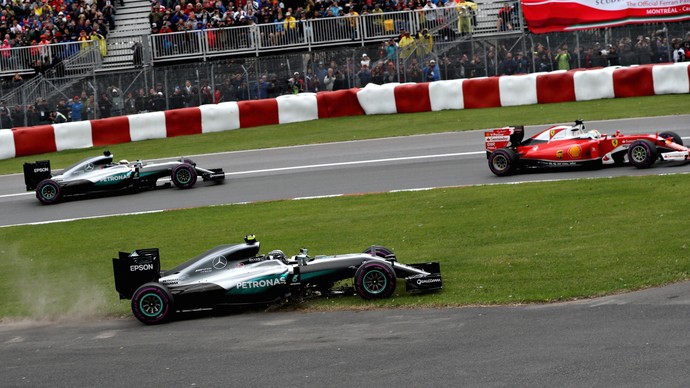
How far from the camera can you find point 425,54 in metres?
31.6

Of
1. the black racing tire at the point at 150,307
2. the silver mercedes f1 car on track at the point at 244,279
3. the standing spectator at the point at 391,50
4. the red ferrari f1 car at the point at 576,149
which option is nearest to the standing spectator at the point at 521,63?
the standing spectator at the point at 391,50

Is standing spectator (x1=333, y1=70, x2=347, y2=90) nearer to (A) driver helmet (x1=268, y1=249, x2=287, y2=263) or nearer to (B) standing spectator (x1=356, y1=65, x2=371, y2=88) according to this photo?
(B) standing spectator (x1=356, y1=65, x2=371, y2=88)

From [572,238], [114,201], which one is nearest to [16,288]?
[114,201]

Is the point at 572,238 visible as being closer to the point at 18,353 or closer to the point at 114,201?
the point at 18,353

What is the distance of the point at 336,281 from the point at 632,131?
12.7 meters

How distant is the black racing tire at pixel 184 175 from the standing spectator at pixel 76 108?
1021 centimetres

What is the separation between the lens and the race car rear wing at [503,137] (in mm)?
20594

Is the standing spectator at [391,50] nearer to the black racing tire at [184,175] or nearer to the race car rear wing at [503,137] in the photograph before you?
the black racing tire at [184,175]

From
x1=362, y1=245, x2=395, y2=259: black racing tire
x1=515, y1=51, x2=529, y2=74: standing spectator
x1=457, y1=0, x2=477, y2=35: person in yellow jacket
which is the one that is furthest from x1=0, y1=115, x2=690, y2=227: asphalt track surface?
x1=457, y1=0, x2=477, y2=35: person in yellow jacket

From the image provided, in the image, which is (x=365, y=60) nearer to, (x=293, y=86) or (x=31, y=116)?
(x=293, y=86)

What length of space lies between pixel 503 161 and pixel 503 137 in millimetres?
→ 501

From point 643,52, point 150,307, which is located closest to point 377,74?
point 643,52

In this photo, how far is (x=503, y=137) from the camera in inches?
815

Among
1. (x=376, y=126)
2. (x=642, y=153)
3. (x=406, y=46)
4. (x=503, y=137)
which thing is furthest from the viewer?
(x=406, y=46)
